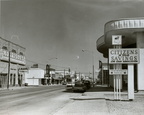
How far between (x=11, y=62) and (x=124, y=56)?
4595cm

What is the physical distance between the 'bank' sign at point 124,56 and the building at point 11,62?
3349cm

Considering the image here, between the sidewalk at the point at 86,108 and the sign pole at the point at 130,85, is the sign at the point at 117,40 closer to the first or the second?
the sign pole at the point at 130,85

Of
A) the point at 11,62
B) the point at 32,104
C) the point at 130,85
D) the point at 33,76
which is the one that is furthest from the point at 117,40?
the point at 33,76

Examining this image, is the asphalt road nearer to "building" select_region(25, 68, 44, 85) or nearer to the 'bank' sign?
the 'bank' sign

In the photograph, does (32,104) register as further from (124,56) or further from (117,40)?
(117,40)

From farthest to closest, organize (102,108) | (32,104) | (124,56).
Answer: (124,56), (32,104), (102,108)

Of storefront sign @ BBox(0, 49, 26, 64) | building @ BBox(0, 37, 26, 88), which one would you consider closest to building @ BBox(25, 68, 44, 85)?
building @ BBox(0, 37, 26, 88)

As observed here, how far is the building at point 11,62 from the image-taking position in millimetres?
54594

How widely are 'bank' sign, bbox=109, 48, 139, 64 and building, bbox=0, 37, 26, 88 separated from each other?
33.5 meters

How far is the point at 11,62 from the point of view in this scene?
6088cm

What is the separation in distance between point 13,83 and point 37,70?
24.6 m

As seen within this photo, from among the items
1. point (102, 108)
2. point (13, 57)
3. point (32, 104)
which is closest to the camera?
point (102, 108)

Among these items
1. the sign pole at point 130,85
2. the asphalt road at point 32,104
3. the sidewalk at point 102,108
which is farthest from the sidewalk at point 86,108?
the sign pole at point 130,85

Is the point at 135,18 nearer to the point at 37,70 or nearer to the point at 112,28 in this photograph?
the point at 112,28
